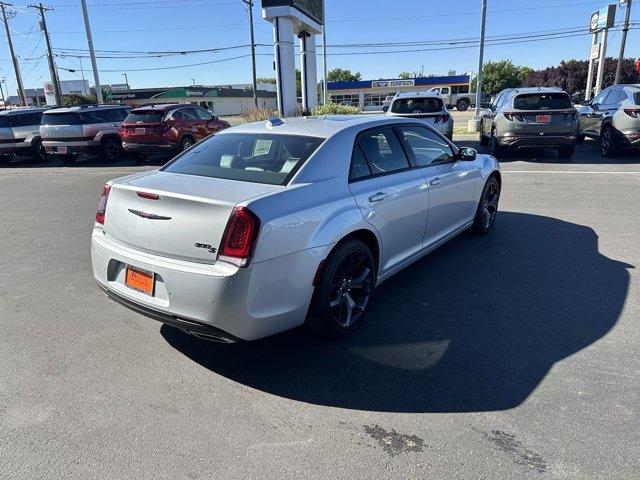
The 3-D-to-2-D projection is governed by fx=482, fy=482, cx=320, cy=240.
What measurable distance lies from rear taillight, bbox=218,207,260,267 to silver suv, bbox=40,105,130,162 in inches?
536

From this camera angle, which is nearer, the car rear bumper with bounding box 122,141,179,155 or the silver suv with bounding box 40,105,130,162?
the car rear bumper with bounding box 122,141,179,155

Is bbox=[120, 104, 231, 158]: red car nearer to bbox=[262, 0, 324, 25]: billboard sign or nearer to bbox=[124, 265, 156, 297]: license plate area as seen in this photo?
bbox=[262, 0, 324, 25]: billboard sign

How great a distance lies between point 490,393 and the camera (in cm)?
297

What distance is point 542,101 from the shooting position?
37.1 ft

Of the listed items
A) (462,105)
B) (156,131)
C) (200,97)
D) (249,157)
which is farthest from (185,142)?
(200,97)

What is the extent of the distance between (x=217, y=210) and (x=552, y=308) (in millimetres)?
2933

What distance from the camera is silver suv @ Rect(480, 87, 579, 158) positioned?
11125mm

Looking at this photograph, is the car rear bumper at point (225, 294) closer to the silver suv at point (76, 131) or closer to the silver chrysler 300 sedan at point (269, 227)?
the silver chrysler 300 sedan at point (269, 227)

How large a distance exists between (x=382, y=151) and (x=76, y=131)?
1305 centimetres

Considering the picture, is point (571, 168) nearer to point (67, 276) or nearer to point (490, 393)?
Result: point (490, 393)

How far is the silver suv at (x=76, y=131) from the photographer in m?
14.3

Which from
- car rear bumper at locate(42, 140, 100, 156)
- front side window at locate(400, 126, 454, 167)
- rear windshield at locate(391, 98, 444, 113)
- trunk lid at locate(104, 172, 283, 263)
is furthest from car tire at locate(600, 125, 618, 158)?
car rear bumper at locate(42, 140, 100, 156)

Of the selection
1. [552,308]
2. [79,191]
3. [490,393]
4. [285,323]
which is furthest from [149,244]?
[79,191]

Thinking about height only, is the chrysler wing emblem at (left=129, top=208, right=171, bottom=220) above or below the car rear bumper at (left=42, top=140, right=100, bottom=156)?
above
